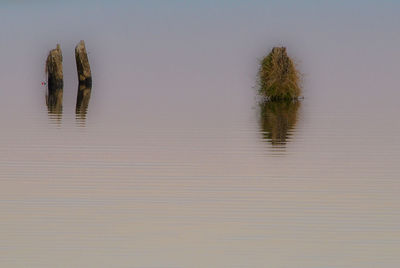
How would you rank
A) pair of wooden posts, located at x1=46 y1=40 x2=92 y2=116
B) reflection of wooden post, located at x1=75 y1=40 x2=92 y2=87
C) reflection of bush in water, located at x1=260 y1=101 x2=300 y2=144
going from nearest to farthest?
reflection of bush in water, located at x1=260 y1=101 x2=300 y2=144 < pair of wooden posts, located at x1=46 y1=40 x2=92 y2=116 < reflection of wooden post, located at x1=75 y1=40 x2=92 y2=87

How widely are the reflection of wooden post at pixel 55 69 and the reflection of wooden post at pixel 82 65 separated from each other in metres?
1.06

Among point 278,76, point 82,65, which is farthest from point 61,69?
point 278,76

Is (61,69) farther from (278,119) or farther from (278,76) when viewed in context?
(278,119)

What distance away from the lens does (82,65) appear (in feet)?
107

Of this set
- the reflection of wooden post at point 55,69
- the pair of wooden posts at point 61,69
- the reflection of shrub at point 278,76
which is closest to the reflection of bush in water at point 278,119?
the reflection of shrub at point 278,76

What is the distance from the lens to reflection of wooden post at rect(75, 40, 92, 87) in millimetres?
32500

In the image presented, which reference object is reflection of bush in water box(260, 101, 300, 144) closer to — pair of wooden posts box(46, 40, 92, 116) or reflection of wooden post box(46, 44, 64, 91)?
A: pair of wooden posts box(46, 40, 92, 116)

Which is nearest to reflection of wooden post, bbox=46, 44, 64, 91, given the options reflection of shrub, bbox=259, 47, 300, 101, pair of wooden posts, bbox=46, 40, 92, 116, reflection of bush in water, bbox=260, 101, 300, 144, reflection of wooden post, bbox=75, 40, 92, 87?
pair of wooden posts, bbox=46, 40, 92, 116

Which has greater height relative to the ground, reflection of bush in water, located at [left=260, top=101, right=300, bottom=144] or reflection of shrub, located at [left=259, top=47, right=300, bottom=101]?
reflection of shrub, located at [left=259, top=47, right=300, bottom=101]

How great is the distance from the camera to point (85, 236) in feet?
20.5

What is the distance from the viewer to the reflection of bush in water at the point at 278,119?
1216cm

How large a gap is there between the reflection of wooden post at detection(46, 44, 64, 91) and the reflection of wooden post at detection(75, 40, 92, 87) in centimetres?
106

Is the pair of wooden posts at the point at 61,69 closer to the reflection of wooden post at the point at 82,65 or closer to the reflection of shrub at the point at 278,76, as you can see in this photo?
A: the reflection of wooden post at the point at 82,65

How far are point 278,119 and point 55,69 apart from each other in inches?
A: 687
